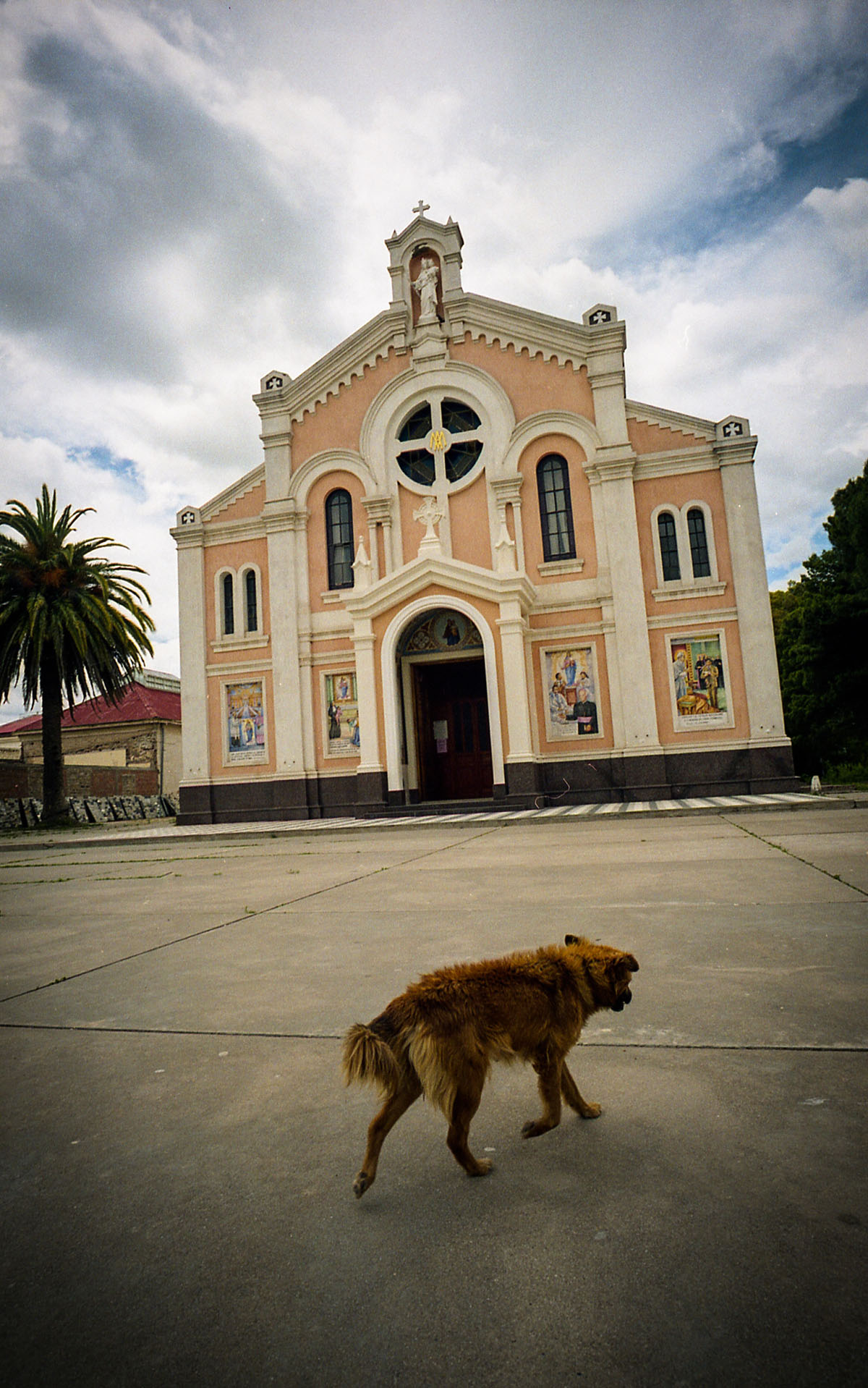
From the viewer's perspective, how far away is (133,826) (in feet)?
82.1

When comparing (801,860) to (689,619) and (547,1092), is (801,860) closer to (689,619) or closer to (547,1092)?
(547,1092)

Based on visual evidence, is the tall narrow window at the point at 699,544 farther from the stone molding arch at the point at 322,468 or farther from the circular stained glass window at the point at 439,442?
the stone molding arch at the point at 322,468

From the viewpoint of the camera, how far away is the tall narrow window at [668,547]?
2134 cm

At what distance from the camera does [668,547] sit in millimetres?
21438

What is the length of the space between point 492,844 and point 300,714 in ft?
43.1

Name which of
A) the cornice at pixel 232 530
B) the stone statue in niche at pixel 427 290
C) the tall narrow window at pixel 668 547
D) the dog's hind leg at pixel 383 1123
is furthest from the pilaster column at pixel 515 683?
the dog's hind leg at pixel 383 1123

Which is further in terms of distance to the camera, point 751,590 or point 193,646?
point 193,646

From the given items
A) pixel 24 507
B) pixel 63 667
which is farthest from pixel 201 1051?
pixel 24 507

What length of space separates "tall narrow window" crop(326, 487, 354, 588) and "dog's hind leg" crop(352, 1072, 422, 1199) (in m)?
22.2

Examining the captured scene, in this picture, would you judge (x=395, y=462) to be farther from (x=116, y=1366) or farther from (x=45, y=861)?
(x=116, y=1366)

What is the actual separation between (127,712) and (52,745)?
12030 mm

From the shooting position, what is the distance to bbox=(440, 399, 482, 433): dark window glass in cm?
2331

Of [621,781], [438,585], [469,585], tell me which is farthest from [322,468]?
[621,781]

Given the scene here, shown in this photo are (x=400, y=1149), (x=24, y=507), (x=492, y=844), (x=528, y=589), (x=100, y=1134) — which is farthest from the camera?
(x=24, y=507)
